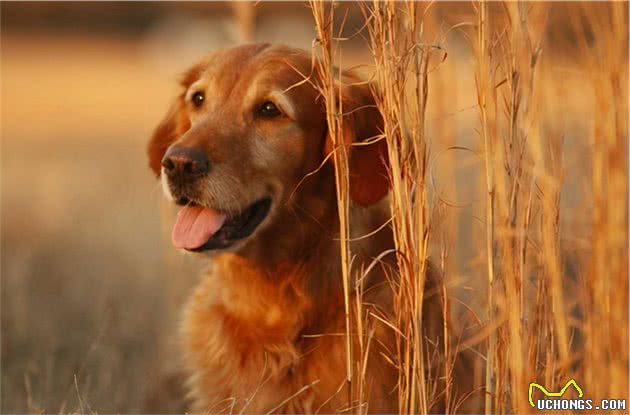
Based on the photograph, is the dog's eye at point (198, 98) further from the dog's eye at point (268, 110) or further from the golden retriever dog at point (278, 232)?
the dog's eye at point (268, 110)

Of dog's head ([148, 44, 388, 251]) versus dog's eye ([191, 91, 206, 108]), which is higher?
dog's eye ([191, 91, 206, 108])

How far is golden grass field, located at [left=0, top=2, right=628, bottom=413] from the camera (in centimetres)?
227

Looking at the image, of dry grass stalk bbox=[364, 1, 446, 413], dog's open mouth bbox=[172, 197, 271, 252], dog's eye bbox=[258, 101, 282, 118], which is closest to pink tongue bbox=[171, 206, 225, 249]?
dog's open mouth bbox=[172, 197, 271, 252]

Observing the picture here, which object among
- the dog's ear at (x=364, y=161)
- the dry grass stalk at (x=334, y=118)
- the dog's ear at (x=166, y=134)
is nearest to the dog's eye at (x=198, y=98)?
the dog's ear at (x=166, y=134)

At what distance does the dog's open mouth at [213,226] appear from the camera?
2.94 metres

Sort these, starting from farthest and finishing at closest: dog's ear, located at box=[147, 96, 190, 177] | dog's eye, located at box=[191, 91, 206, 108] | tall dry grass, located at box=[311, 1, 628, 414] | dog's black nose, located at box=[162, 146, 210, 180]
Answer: dog's ear, located at box=[147, 96, 190, 177], dog's eye, located at box=[191, 91, 206, 108], dog's black nose, located at box=[162, 146, 210, 180], tall dry grass, located at box=[311, 1, 628, 414]

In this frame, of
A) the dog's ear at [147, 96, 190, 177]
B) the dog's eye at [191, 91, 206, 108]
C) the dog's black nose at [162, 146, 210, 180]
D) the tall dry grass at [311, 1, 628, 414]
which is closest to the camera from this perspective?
the tall dry grass at [311, 1, 628, 414]

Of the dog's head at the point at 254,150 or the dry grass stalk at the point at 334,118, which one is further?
the dog's head at the point at 254,150

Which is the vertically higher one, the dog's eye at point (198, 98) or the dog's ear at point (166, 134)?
the dog's eye at point (198, 98)

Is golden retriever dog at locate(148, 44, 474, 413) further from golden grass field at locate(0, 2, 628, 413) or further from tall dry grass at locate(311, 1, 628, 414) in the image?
tall dry grass at locate(311, 1, 628, 414)

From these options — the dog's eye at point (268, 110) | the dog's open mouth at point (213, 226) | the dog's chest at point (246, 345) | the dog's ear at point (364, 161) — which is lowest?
the dog's chest at point (246, 345)

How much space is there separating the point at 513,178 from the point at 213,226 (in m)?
1.04

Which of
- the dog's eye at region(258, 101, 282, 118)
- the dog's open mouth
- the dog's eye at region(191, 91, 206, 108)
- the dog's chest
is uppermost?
the dog's eye at region(191, 91, 206, 108)

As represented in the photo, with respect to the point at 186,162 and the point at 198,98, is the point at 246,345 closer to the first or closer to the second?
the point at 186,162
